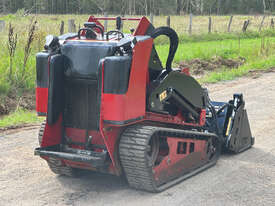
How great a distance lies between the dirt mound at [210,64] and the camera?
1619cm

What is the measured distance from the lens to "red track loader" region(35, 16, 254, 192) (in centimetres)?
521

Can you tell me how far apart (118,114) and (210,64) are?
12.3m

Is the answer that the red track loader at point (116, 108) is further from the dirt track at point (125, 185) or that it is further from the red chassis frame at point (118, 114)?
the dirt track at point (125, 185)

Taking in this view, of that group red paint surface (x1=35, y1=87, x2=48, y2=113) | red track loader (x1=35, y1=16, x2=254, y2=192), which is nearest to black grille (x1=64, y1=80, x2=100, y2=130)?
red track loader (x1=35, y1=16, x2=254, y2=192)

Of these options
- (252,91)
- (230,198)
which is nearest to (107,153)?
(230,198)

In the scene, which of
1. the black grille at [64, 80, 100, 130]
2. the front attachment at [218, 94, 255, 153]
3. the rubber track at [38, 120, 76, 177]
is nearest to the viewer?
the black grille at [64, 80, 100, 130]

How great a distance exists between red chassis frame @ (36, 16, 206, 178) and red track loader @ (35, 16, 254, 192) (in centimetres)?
1

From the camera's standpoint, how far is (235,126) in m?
7.36

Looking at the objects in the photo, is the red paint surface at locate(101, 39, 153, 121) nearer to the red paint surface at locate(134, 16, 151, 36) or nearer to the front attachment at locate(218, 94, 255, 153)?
the red paint surface at locate(134, 16, 151, 36)

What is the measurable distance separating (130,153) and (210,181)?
53.8 inches

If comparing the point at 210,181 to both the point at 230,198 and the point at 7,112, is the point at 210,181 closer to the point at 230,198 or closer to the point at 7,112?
the point at 230,198

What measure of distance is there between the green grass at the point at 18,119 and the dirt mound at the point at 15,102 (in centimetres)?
21

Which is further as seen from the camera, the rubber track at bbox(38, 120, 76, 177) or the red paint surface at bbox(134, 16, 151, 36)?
the rubber track at bbox(38, 120, 76, 177)

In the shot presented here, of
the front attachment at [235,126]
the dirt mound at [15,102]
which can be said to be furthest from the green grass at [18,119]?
the front attachment at [235,126]
